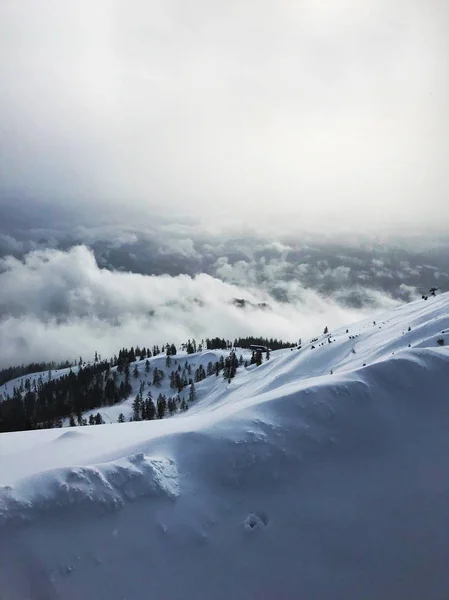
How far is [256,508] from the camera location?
16859mm

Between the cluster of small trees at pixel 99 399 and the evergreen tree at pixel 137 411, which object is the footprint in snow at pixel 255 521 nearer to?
the cluster of small trees at pixel 99 399

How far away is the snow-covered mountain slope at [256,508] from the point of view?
14.1 meters

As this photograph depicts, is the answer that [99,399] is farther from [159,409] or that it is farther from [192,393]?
[192,393]

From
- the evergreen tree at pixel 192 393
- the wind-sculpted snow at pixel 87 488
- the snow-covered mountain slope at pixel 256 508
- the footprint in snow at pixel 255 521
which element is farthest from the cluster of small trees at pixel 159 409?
the footprint in snow at pixel 255 521

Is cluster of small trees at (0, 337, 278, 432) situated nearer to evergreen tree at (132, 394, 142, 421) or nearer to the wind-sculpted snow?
evergreen tree at (132, 394, 142, 421)

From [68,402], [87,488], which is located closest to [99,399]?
[68,402]

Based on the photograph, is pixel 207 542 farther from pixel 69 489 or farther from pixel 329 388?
pixel 329 388

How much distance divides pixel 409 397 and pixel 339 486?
27.7 feet

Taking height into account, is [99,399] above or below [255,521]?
below

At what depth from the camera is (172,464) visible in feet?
60.4

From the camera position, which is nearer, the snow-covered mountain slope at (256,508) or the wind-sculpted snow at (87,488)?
the snow-covered mountain slope at (256,508)

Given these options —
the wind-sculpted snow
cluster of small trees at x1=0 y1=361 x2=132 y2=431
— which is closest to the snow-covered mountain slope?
the wind-sculpted snow

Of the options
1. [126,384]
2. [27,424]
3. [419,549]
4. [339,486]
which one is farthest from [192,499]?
[126,384]

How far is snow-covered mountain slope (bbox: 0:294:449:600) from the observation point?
14.1 m
